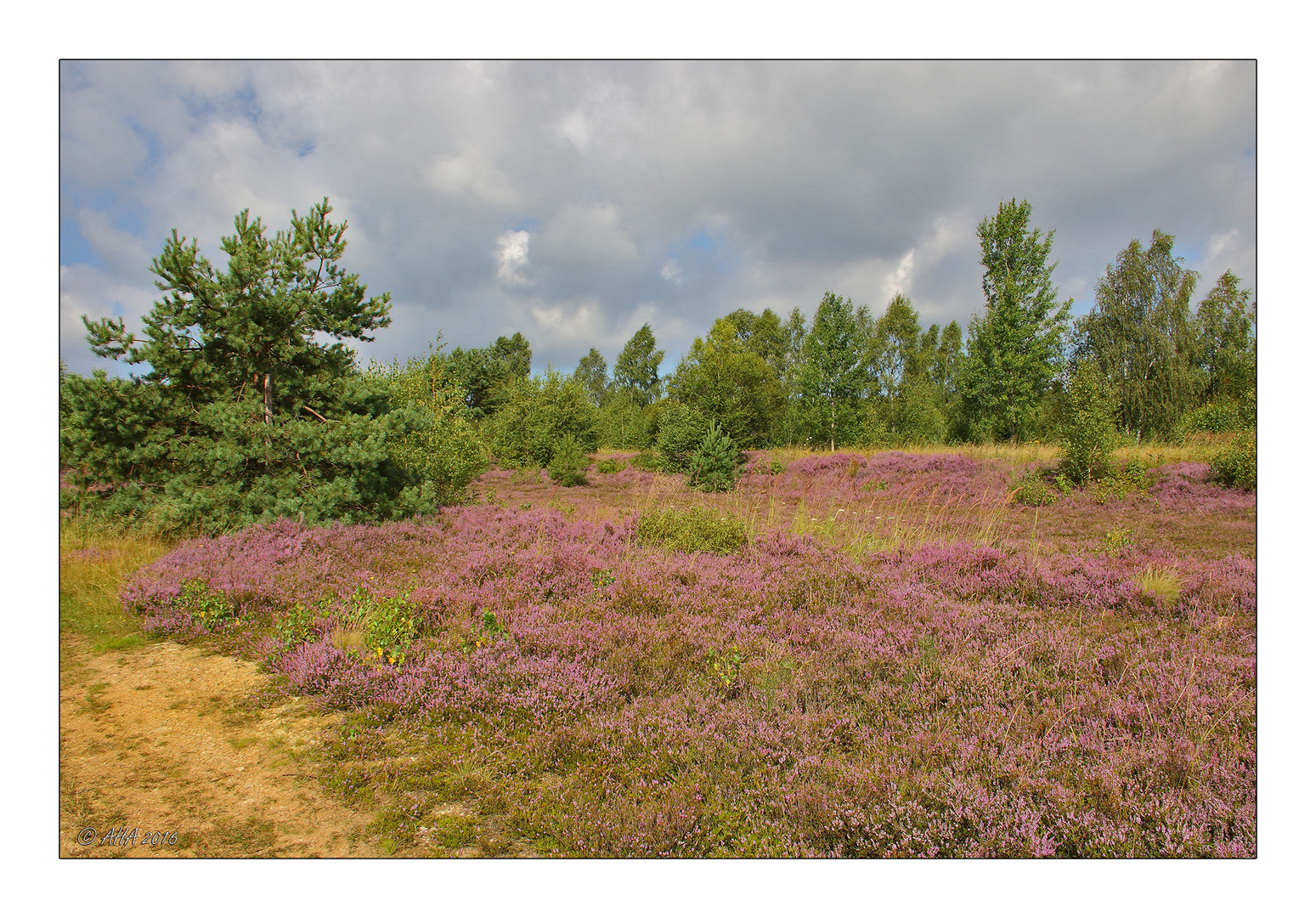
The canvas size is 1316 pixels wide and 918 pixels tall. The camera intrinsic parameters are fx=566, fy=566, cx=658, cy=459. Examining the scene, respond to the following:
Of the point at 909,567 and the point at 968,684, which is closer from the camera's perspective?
the point at 968,684

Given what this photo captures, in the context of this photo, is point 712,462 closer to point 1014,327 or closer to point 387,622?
point 387,622

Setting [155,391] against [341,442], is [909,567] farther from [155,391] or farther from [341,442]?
[155,391]

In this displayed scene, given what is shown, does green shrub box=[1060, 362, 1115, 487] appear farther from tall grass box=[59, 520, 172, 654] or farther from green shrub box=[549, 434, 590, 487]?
tall grass box=[59, 520, 172, 654]

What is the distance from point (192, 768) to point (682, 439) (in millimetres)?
19987

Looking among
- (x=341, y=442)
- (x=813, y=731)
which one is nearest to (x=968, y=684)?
(x=813, y=731)

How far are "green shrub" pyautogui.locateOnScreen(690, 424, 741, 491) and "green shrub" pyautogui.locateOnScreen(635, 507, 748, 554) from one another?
1044 centimetres

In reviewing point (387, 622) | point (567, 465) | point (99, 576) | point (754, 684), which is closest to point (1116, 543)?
point (754, 684)

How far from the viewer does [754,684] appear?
3967 mm

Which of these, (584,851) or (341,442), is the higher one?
(341,442)

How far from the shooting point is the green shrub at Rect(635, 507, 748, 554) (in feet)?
26.2

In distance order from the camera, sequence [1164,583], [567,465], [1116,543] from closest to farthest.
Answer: [1164,583] < [1116,543] < [567,465]

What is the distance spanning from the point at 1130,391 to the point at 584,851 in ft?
135

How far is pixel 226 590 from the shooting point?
19.1 feet

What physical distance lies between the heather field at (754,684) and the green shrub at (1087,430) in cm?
1005
